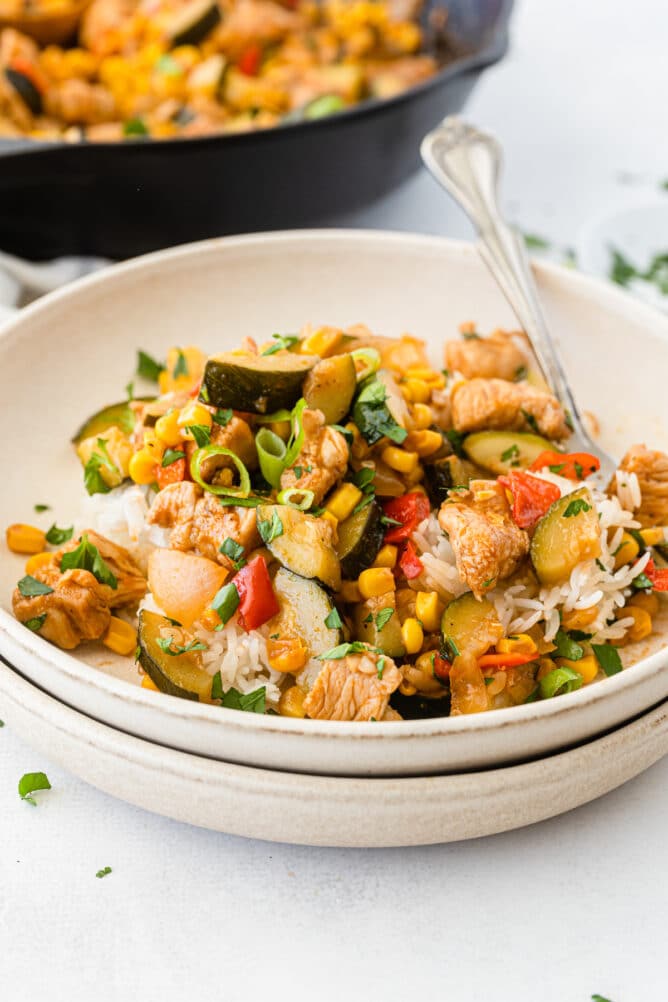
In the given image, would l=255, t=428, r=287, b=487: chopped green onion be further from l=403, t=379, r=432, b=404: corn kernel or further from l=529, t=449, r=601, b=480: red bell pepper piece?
l=529, t=449, r=601, b=480: red bell pepper piece

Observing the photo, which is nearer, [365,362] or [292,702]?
[292,702]

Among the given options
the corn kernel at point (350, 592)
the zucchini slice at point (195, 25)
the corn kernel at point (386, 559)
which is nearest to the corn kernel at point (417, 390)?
the corn kernel at point (386, 559)

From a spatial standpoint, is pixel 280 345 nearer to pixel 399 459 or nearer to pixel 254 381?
pixel 254 381

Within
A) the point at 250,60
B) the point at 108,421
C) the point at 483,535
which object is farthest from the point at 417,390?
the point at 250,60

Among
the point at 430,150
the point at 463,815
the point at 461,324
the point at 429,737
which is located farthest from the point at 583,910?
the point at 430,150

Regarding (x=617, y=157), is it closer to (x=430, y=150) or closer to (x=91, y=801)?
(x=430, y=150)

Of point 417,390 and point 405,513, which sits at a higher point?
point 417,390

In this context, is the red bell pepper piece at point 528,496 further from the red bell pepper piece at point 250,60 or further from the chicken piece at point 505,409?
the red bell pepper piece at point 250,60

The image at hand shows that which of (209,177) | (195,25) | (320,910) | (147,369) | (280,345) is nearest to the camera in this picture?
(320,910)
